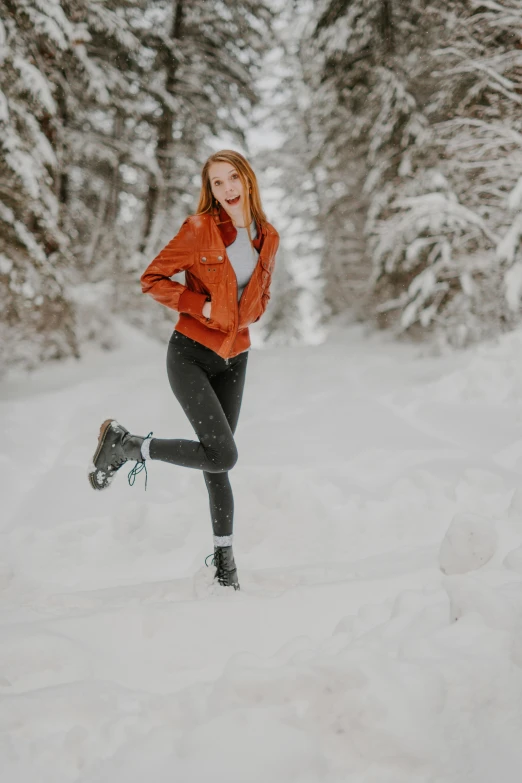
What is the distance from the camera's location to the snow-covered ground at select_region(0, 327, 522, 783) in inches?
62.2

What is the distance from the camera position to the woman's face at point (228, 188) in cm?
304

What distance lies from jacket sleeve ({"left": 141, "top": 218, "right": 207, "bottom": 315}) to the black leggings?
191mm

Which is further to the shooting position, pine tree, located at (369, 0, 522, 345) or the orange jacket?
Result: pine tree, located at (369, 0, 522, 345)

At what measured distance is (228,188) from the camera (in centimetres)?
305

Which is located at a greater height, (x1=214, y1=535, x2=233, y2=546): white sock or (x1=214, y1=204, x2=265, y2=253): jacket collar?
(x1=214, y1=204, x2=265, y2=253): jacket collar

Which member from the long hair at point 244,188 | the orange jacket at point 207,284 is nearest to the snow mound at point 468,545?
the orange jacket at point 207,284

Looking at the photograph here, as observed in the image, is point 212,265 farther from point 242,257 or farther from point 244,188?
point 244,188

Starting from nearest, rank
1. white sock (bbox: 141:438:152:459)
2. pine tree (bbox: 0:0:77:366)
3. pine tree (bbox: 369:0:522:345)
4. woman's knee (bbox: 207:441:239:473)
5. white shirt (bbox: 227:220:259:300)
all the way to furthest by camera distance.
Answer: woman's knee (bbox: 207:441:239:473) < white shirt (bbox: 227:220:259:300) < white sock (bbox: 141:438:152:459) < pine tree (bbox: 0:0:77:366) < pine tree (bbox: 369:0:522:345)

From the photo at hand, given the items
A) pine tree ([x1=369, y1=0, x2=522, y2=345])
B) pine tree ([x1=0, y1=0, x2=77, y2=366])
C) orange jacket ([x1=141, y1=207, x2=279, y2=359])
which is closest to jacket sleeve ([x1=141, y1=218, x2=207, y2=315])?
orange jacket ([x1=141, y1=207, x2=279, y2=359])

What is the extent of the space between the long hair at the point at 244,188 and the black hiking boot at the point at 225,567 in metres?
1.74

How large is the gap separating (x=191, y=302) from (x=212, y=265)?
226 millimetres

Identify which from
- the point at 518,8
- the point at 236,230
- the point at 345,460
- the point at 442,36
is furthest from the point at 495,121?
the point at 236,230

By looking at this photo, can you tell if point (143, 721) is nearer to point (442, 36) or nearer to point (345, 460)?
point (345, 460)

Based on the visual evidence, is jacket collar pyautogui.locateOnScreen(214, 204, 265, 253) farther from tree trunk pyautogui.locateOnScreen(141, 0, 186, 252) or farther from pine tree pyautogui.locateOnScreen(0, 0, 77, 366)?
tree trunk pyautogui.locateOnScreen(141, 0, 186, 252)
